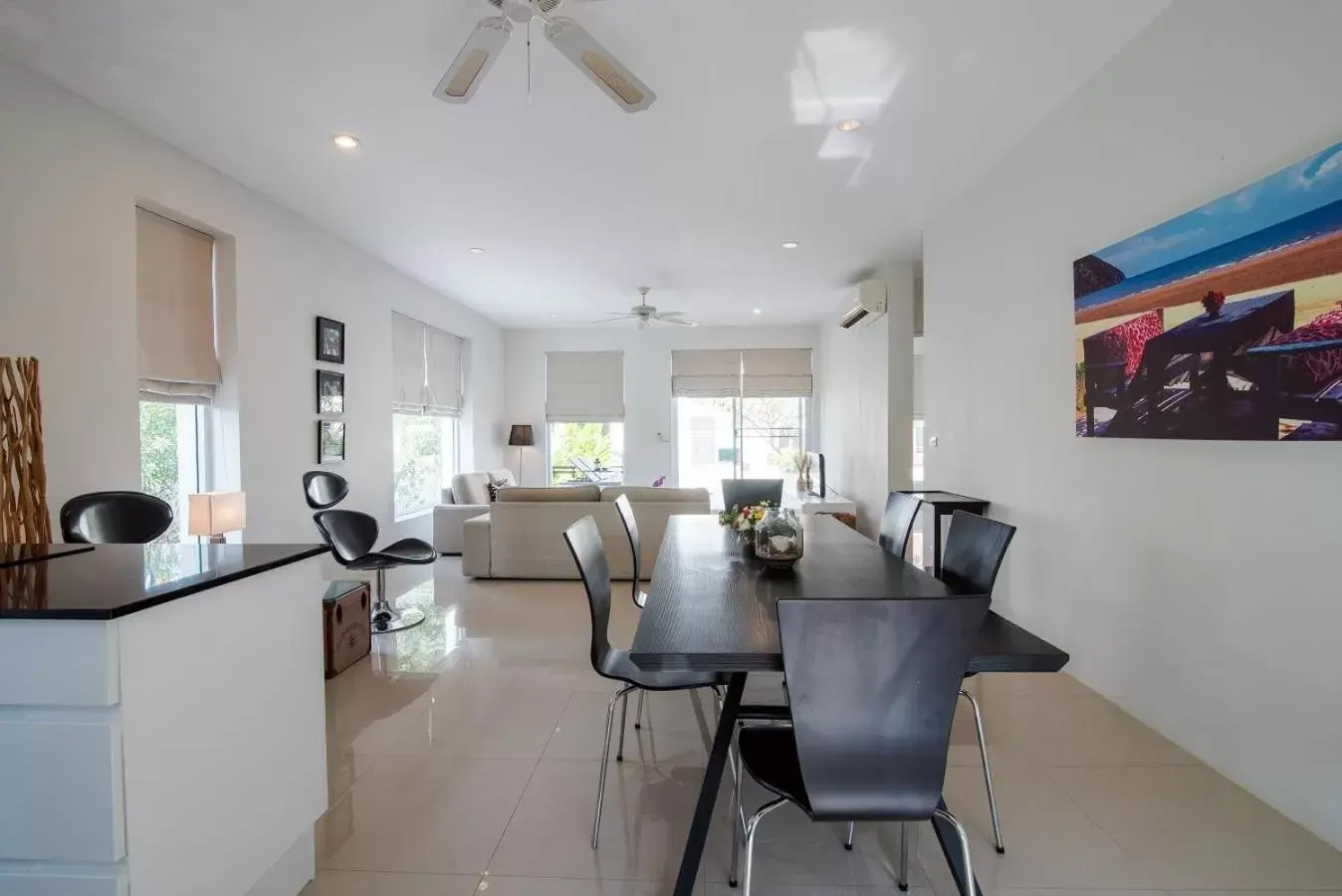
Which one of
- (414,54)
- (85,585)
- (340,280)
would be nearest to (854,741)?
(85,585)

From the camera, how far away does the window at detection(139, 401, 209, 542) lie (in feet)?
10.9

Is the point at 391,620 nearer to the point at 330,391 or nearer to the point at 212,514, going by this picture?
the point at 212,514

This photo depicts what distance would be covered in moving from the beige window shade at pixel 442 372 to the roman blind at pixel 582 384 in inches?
61.5

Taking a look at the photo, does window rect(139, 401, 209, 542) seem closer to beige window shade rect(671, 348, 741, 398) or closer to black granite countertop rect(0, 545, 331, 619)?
black granite countertop rect(0, 545, 331, 619)

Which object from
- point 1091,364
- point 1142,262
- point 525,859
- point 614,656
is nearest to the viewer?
point 525,859

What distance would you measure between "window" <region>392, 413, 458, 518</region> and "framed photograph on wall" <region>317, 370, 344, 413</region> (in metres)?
1.04

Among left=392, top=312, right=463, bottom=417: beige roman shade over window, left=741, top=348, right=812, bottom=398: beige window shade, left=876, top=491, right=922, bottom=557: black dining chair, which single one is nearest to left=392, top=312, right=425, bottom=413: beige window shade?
left=392, top=312, right=463, bottom=417: beige roman shade over window

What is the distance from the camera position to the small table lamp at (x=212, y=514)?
9.47 ft

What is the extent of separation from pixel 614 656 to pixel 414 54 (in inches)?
96.1

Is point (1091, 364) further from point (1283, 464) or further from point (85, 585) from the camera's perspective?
point (85, 585)

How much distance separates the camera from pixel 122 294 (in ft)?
9.47

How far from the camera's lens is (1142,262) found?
7.63 feet

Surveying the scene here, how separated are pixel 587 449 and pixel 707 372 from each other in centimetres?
203

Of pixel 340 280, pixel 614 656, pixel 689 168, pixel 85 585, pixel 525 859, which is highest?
pixel 689 168
